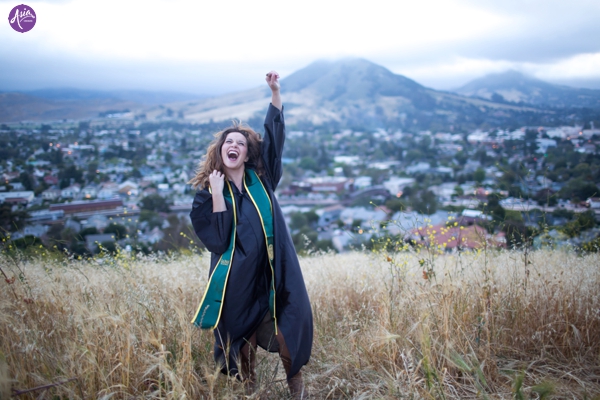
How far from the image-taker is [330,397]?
2309mm

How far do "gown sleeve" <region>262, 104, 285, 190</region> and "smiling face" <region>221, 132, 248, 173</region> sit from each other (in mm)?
144

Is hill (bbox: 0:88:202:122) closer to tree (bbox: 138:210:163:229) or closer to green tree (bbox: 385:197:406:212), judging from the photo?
tree (bbox: 138:210:163:229)

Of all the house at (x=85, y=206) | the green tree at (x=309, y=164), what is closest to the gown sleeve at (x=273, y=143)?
the house at (x=85, y=206)

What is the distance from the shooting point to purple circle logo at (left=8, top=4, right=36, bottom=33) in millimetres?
4285

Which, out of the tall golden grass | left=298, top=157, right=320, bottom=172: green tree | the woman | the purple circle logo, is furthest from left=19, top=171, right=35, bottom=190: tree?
left=298, top=157, right=320, bottom=172: green tree

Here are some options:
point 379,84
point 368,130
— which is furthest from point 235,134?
point 379,84

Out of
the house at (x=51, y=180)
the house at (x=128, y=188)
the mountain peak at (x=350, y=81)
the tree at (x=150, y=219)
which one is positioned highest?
the mountain peak at (x=350, y=81)

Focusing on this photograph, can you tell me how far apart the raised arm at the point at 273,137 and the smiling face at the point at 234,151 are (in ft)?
0.49

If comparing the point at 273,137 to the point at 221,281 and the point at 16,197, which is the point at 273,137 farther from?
the point at 16,197

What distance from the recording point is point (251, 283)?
7.02 ft

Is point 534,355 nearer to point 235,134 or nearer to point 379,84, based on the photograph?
point 235,134

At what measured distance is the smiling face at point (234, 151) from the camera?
7.59 feet

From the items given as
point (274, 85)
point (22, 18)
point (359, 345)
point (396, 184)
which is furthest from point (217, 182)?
point (396, 184)

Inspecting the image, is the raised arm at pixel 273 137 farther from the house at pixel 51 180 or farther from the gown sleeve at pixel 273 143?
the house at pixel 51 180
